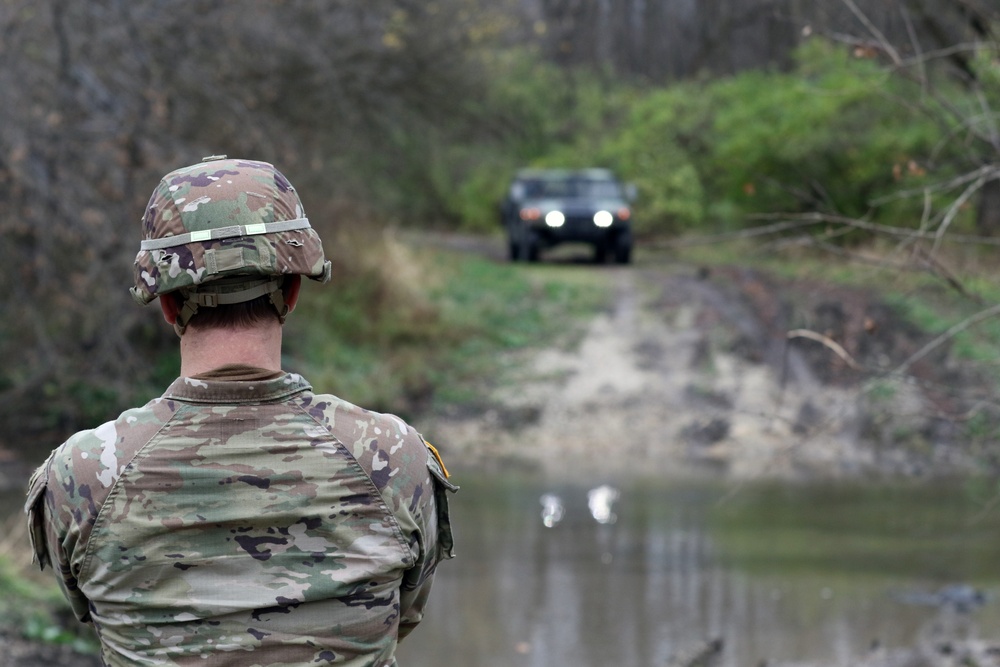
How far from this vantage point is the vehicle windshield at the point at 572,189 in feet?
76.8

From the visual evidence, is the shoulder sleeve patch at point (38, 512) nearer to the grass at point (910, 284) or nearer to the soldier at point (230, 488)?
the soldier at point (230, 488)

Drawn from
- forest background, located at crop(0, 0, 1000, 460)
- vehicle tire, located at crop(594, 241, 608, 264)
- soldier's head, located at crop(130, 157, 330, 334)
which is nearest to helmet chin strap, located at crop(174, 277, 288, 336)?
soldier's head, located at crop(130, 157, 330, 334)

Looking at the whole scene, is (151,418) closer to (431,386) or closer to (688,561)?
(688,561)

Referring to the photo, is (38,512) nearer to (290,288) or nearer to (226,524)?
(226,524)

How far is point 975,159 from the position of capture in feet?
18.2

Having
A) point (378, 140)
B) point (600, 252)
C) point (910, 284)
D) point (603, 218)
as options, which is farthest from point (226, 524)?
point (600, 252)

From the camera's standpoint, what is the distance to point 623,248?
2367 centimetres

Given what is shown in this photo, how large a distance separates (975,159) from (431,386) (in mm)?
11951

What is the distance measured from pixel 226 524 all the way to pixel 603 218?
21022 mm

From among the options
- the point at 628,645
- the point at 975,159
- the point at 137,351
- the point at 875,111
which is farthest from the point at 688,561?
the point at 875,111

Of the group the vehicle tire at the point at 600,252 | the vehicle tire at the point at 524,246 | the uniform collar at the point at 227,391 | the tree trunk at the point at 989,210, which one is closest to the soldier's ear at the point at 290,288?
the uniform collar at the point at 227,391

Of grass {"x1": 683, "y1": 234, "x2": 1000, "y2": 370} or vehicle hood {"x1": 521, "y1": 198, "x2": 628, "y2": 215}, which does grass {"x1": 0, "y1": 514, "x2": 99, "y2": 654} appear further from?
vehicle hood {"x1": 521, "y1": 198, "x2": 628, "y2": 215}

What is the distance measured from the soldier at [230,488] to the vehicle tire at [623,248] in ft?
70.2

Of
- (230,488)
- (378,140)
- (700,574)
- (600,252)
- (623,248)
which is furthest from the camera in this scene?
(600,252)
